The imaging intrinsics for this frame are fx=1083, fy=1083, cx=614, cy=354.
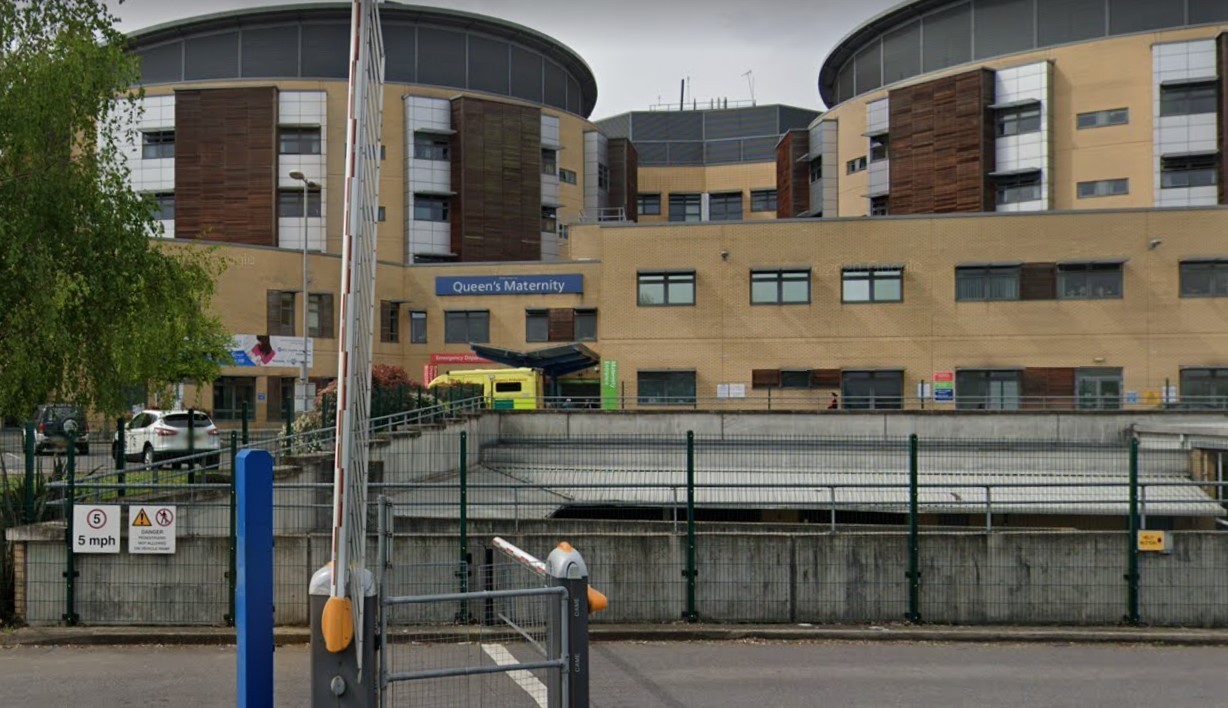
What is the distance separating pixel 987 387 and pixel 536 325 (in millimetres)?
20001

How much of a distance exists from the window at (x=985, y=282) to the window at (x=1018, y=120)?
1569cm

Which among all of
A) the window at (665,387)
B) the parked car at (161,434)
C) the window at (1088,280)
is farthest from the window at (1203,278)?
the parked car at (161,434)

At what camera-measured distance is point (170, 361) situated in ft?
92.3

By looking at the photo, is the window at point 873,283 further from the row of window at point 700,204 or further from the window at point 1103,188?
the row of window at point 700,204

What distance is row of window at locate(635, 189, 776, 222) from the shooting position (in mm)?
80375

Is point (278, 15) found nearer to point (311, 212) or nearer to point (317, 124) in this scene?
point (317, 124)

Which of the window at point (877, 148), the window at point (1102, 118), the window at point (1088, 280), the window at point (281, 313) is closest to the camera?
the window at point (1088, 280)

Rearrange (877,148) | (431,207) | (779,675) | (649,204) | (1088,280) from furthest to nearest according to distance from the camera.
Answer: (649,204) → (431,207) → (877,148) → (1088,280) → (779,675)

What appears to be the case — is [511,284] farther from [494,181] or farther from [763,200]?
[763,200]

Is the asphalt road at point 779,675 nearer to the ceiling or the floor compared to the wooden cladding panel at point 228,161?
nearer to the floor

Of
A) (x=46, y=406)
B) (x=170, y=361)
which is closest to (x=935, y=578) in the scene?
(x=46, y=406)

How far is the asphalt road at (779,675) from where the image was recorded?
936 cm

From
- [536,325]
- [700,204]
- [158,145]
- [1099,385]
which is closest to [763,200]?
[700,204]

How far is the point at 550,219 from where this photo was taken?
62.9 metres
